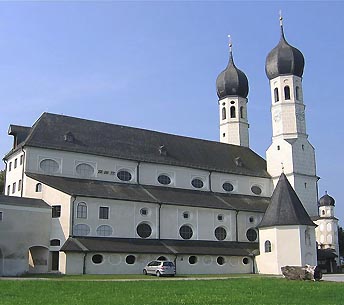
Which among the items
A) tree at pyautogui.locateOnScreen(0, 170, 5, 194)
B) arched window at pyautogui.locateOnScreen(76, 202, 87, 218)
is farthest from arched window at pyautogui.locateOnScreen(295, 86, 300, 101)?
tree at pyautogui.locateOnScreen(0, 170, 5, 194)

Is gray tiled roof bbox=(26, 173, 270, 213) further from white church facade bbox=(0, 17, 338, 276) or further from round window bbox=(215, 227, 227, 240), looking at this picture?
round window bbox=(215, 227, 227, 240)

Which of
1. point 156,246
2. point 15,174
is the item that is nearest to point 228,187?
point 156,246

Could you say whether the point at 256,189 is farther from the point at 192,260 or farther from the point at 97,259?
the point at 97,259

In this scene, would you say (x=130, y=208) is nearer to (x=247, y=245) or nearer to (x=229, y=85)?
(x=247, y=245)

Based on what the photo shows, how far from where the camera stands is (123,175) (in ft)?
148

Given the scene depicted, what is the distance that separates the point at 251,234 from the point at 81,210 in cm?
1714

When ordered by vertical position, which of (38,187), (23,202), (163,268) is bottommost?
(163,268)

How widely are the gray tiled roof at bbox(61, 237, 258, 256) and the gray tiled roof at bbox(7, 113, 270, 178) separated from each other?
8.47 meters

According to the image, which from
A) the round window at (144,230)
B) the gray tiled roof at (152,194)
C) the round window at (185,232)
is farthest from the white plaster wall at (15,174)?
the round window at (185,232)

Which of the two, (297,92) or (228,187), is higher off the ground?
(297,92)

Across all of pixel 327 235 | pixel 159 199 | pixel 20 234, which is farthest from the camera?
pixel 327 235

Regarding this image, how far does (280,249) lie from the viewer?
41.5 meters

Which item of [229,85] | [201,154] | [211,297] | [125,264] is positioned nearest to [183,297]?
[211,297]

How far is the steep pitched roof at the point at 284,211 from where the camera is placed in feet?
138
